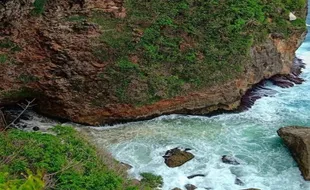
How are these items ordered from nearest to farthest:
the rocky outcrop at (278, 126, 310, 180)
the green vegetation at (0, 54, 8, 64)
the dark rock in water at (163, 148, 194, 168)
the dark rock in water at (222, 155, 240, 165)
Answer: the rocky outcrop at (278, 126, 310, 180)
the dark rock in water at (163, 148, 194, 168)
the dark rock in water at (222, 155, 240, 165)
the green vegetation at (0, 54, 8, 64)

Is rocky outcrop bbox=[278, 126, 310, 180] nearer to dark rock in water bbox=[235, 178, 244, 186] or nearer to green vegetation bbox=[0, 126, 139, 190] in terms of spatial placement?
dark rock in water bbox=[235, 178, 244, 186]

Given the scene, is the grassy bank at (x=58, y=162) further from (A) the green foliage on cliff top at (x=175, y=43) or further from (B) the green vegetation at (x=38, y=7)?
(B) the green vegetation at (x=38, y=7)

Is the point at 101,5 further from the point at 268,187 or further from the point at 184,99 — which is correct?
the point at 268,187

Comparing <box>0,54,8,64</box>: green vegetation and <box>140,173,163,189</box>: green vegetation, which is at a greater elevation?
<box>0,54,8,64</box>: green vegetation

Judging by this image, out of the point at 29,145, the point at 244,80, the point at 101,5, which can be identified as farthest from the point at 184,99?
the point at 29,145

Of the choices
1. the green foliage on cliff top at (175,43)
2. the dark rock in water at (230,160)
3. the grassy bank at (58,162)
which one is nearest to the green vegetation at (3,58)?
the green foliage on cliff top at (175,43)

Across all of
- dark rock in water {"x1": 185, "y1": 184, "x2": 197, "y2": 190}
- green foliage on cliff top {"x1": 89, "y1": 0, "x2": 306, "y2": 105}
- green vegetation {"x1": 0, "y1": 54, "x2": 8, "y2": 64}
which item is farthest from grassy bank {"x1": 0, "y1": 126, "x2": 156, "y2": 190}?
green foliage on cliff top {"x1": 89, "y1": 0, "x2": 306, "y2": 105}

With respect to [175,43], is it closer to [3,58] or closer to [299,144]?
[299,144]
